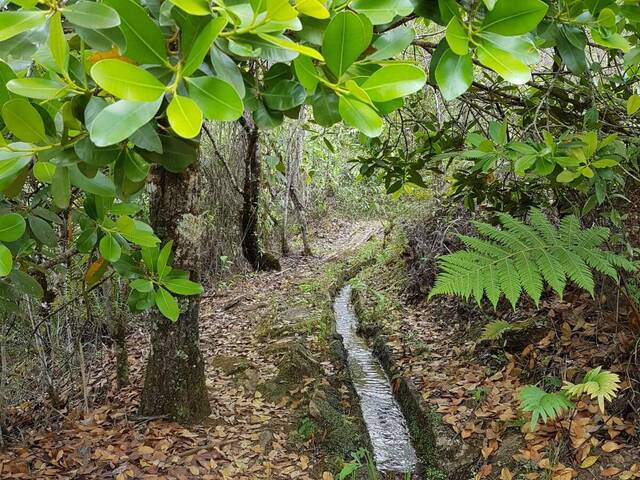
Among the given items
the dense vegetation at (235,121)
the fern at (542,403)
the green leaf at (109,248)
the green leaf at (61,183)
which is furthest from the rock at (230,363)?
the green leaf at (61,183)

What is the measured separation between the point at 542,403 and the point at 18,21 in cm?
295

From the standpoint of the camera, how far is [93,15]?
701 millimetres

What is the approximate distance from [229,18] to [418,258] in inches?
247

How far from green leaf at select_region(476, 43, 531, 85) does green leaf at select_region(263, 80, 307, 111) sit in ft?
1.25

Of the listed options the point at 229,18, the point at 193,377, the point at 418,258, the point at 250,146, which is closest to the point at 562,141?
the point at 229,18

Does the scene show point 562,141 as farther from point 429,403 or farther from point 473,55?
point 429,403

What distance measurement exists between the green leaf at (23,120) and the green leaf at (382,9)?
64 centimetres

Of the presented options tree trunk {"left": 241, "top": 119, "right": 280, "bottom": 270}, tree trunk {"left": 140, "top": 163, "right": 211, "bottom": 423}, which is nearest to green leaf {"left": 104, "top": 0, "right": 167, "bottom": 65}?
tree trunk {"left": 140, "top": 163, "right": 211, "bottom": 423}

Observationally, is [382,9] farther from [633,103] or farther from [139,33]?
[633,103]

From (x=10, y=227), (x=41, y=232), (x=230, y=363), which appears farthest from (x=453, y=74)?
(x=230, y=363)

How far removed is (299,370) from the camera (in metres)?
4.46

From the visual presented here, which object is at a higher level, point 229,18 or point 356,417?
point 229,18

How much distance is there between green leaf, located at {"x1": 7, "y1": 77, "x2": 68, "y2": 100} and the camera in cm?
78

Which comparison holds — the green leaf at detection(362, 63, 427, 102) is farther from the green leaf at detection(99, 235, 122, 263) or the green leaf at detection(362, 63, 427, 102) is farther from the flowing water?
the flowing water
